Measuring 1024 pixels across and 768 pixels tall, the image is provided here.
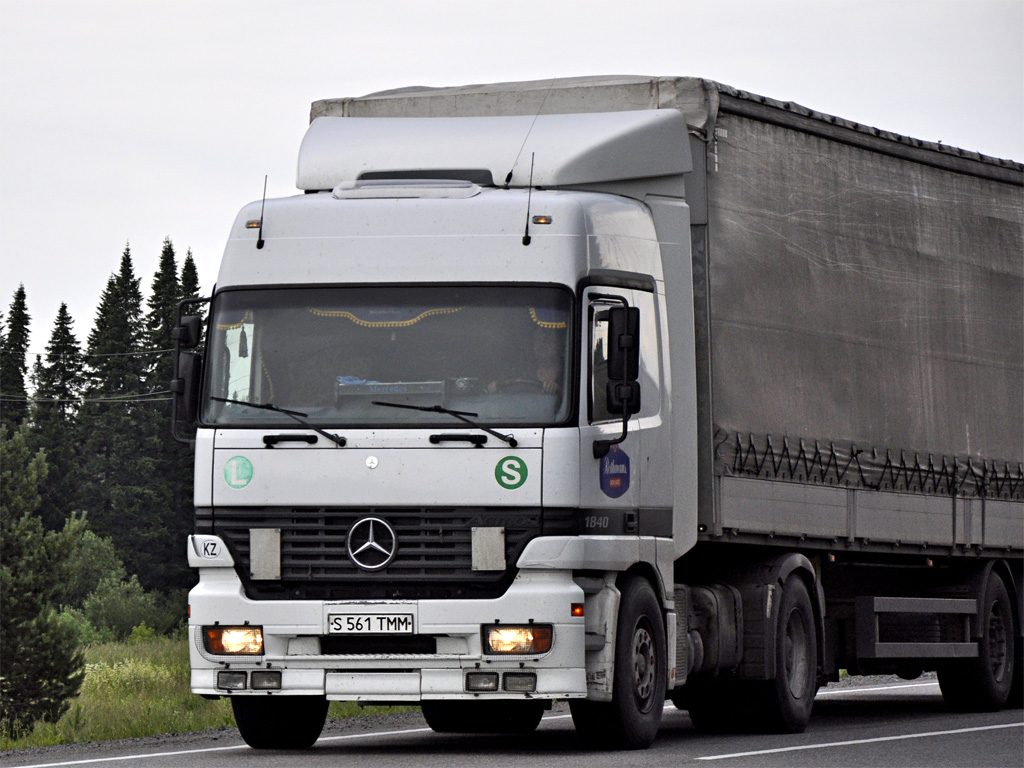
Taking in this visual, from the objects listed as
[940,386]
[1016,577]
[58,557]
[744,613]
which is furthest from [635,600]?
[58,557]

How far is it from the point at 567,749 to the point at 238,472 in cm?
291

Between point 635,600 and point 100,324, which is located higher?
point 100,324

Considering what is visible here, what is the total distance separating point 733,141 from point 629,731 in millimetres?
4544

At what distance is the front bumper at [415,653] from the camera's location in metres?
12.5

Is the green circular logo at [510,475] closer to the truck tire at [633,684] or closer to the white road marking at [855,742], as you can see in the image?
the truck tire at [633,684]

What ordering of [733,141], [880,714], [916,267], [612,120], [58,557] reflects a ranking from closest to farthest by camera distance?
[612,120]
[733,141]
[916,267]
[880,714]
[58,557]

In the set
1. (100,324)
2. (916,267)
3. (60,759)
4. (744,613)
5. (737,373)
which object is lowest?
(60,759)

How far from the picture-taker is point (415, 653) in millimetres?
12680

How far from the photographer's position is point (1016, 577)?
19719 mm

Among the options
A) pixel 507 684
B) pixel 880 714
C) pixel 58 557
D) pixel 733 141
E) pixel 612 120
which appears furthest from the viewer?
pixel 58 557

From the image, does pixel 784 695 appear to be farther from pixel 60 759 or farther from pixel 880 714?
pixel 60 759

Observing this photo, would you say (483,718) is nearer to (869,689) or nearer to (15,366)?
(869,689)

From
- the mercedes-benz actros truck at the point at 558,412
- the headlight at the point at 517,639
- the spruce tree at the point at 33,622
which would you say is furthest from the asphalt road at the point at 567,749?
the spruce tree at the point at 33,622

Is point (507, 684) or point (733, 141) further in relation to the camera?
point (733, 141)
